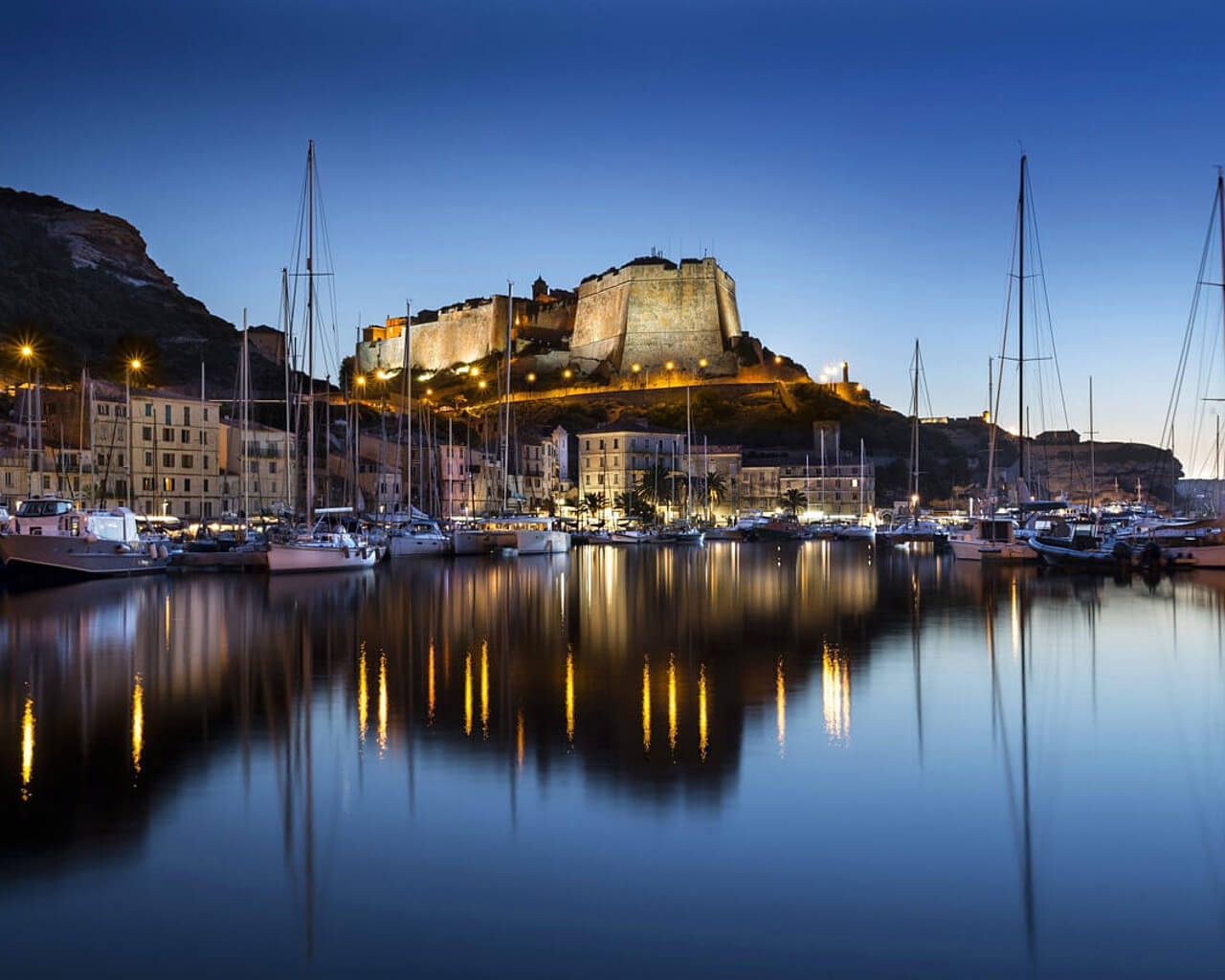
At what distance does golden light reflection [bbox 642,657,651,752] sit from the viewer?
982 cm

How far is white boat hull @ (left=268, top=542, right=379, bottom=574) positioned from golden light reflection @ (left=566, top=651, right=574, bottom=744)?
19343 mm

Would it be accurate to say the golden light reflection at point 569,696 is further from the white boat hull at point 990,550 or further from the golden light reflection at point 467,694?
the white boat hull at point 990,550

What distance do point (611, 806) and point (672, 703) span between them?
3.80 metres

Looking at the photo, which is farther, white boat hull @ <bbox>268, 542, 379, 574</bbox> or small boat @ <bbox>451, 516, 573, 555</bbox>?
small boat @ <bbox>451, 516, 573, 555</bbox>

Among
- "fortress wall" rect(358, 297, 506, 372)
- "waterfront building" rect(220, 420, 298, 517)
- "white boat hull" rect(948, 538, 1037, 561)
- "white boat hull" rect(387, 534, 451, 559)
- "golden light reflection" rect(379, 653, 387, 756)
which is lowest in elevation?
"golden light reflection" rect(379, 653, 387, 756)

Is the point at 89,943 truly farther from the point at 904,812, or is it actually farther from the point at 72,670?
the point at 72,670

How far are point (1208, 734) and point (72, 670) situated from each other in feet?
42.5

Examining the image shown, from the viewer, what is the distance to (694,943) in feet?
17.9

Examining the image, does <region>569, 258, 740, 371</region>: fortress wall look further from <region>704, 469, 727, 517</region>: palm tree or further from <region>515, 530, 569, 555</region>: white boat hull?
<region>515, 530, 569, 555</region>: white boat hull

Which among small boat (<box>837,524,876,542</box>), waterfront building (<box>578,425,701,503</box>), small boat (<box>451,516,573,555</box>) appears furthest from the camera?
waterfront building (<box>578,425,701,503</box>)

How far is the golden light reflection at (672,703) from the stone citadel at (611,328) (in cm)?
9048

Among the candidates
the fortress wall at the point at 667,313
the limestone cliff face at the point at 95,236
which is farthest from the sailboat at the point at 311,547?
the limestone cliff face at the point at 95,236

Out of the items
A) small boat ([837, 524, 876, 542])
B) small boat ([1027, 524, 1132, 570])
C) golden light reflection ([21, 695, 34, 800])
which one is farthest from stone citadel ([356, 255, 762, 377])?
golden light reflection ([21, 695, 34, 800])

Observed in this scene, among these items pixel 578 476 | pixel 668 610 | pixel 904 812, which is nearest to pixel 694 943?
pixel 904 812
